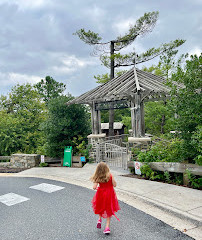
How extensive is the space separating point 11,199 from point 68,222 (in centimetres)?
287

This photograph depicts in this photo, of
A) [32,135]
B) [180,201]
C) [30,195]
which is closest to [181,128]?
[180,201]

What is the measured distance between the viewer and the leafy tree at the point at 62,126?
12688mm

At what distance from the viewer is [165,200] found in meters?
5.73

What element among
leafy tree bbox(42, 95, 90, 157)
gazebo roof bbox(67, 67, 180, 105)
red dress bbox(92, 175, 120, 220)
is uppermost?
gazebo roof bbox(67, 67, 180, 105)

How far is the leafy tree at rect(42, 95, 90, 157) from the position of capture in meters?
12.7

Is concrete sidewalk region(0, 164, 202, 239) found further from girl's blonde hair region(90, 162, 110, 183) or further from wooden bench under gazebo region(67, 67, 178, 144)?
wooden bench under gazebo region(67, 67, 178, 144)

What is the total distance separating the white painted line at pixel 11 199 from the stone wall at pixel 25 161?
5733 mm

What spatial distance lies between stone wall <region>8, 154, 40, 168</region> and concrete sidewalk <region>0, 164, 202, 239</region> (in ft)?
16.2

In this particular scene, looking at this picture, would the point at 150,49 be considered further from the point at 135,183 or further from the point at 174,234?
the point at 174,234

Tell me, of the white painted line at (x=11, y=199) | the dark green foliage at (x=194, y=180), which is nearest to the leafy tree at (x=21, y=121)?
the white painted line at (x=11, y=199)

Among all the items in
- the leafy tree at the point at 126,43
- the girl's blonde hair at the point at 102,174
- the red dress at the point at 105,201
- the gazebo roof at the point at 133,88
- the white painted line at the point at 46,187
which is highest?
the leafy tree at the point at 126,43

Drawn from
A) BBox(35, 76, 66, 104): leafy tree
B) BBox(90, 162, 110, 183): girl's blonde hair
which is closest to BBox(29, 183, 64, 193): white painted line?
BBox(90, 162, 110, 183): girl's blonde hair

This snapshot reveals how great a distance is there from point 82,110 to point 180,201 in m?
9.19

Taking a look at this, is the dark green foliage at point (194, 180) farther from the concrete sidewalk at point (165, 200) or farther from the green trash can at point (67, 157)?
the green trash can at point (67, 157)
